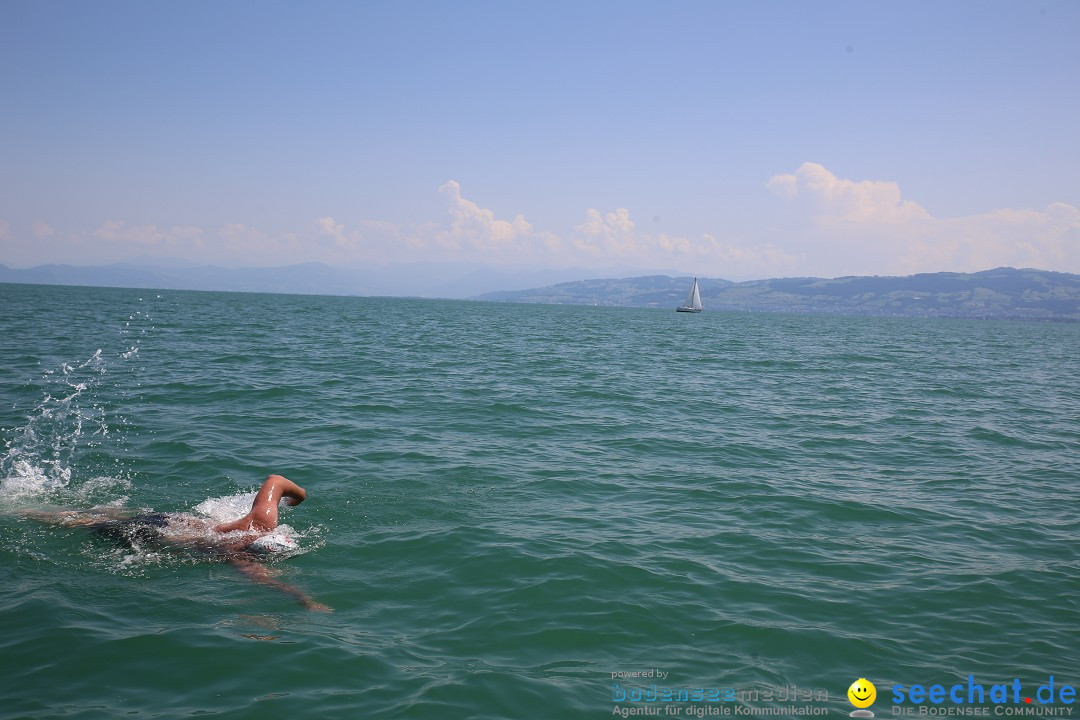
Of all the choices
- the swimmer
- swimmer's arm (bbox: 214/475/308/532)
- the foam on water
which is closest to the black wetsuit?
the swimmer

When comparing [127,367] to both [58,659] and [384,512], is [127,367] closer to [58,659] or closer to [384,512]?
[384,512]

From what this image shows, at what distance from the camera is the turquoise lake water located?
6.66 meters

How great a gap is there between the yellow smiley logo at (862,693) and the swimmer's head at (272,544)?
7856 millimetres

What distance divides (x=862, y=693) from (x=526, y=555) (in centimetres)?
477

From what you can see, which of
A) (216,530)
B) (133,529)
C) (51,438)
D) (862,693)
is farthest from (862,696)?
(51,438)

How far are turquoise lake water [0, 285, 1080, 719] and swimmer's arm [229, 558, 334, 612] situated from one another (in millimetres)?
160

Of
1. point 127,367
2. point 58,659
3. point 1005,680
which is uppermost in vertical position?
point 127,367

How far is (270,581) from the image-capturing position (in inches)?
344

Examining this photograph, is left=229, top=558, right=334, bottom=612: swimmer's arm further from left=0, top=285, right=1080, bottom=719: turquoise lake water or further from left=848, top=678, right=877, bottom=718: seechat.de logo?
left=848, top=678, right=877, bottom=718: seechat.de logo

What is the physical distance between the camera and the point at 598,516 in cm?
1145

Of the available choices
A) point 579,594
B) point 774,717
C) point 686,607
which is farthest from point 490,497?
point 774,717

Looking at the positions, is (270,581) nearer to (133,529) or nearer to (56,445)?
(133,529)

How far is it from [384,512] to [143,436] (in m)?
8.43

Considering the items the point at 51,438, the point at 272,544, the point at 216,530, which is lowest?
the point at 272,544
